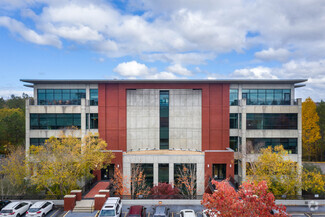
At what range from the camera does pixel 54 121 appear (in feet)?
111

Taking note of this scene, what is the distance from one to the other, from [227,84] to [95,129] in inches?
886

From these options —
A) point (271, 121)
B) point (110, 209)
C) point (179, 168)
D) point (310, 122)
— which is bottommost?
point (110, 209)

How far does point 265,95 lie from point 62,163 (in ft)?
103

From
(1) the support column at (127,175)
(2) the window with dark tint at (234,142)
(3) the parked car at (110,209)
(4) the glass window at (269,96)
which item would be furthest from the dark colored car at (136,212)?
(4) the glass window at (269,96)

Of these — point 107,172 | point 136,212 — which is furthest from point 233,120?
point 107,172

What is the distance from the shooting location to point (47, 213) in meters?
22.5

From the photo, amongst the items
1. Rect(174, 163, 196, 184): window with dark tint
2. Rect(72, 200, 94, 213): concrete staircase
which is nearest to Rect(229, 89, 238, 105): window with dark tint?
Rect(174, 163, 196, 184): window with dark tint

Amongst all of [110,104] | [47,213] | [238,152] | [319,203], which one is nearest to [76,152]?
[47,213]

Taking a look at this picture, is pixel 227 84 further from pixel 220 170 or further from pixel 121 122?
pixel 121 122

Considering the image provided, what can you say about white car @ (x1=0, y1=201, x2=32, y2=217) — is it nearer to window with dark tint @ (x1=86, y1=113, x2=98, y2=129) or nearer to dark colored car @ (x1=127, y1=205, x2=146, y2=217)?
dark colored car @ (x1=127, y1=205, x2=146, y2=217)

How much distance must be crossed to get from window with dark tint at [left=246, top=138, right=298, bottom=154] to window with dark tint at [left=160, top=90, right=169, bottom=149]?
42.0 feet

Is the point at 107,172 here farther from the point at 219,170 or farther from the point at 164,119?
the point at 219,170

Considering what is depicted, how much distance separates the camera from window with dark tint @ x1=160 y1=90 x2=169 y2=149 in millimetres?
35344

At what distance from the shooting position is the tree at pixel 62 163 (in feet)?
81.8
